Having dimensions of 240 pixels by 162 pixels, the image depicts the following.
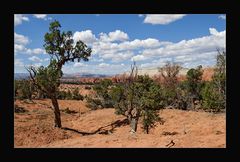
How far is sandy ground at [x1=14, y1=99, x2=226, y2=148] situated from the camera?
42.5 ft

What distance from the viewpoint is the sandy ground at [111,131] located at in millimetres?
12945

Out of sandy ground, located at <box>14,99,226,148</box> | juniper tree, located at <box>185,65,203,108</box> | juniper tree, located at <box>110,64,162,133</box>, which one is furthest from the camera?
juniper tree, located at <box>185,65,203,108</box>

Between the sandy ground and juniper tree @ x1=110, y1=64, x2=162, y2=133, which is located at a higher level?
juniper tree @ x1=110, y1=64, x2=162, y2=133

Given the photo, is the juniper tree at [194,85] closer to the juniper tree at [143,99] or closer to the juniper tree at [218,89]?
the juniper tree at [218,89]

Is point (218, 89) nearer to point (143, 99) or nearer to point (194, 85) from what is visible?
point (194, 85)

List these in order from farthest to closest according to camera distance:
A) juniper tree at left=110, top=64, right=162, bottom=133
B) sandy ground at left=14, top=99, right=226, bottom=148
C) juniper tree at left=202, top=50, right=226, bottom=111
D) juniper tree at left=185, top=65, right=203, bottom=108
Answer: juniper tree at left=185, top=65, right=203, bottom=108, juniper tree at left=202, top=50, right=226, bottom=111, juniper tree at left=110, top=64, right=162, bottom=133, sandy ground at left=14, top=99, right=226, bottom=148

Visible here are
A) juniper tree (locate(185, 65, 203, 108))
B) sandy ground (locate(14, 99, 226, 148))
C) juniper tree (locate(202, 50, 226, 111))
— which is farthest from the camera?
juniper tree (locate(185, 65, 203, 108))

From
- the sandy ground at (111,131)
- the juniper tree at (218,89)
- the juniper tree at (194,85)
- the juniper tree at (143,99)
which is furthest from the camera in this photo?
the juniper tree at (194,85)

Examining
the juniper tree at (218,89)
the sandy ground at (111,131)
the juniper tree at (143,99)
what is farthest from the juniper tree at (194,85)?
the juniper tree at (143,99)

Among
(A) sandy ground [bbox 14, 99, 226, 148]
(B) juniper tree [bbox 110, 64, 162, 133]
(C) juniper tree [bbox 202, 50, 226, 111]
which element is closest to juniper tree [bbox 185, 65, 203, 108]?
(C) juniper tree [bbox 202, 50, 226, 111]

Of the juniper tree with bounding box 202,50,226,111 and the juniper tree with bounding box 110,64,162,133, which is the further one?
the juniper tree with bounding box 202,50,226,111

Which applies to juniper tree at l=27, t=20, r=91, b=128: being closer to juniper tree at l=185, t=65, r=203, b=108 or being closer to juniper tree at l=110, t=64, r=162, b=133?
juniper tree at l=110, t=64, r=162, b=133
